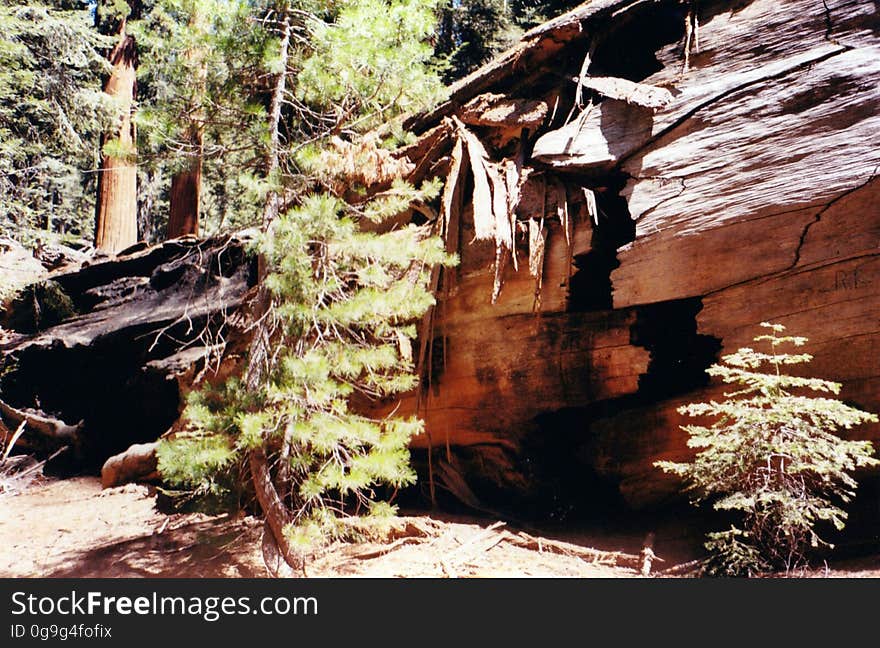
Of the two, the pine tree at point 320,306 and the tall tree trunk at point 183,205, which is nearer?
the pine tree at point 320,306

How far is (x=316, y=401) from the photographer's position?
4137 millimetres

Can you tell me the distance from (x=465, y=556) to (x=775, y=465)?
245 centimetres

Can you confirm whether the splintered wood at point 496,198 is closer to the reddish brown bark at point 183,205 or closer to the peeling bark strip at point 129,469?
the peeling bark strip at point 129,469

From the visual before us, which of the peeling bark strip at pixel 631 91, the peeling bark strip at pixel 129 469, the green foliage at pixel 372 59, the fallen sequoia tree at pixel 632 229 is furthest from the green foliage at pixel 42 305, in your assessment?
the peeling bark strip at pixel 631 91

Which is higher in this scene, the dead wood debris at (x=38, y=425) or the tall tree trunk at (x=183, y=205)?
the tall tree trunk at (x=183, y=205)

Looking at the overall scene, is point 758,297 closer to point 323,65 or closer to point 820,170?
point 820,170

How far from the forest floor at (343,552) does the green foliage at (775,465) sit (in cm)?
30

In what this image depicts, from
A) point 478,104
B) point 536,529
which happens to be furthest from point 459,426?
point 478,104

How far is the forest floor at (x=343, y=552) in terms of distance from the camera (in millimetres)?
4449

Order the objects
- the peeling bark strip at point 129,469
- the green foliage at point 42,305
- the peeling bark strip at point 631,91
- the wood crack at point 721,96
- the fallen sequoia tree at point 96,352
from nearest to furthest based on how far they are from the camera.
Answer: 1. the wood crack at point 721,96
2. the peeling bark strip at point 631,91
3. the peeling bark strip at point 129,469
4. the fallen sequoia tree at point 96,352
5. the green foliage at point 42,305

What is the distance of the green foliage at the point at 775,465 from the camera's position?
3.53 m

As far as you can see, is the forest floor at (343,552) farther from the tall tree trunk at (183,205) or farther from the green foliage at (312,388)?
the tall tree trunk at (183,205)

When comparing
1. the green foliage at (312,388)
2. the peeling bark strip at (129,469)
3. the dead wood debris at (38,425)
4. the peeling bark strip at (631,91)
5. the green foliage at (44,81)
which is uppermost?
the green foliage at (44,81)

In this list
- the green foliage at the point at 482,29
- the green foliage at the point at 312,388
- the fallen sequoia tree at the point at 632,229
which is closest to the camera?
the green foliage at the point at 312,388
